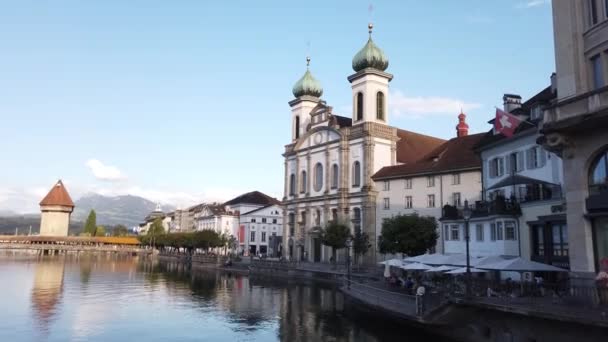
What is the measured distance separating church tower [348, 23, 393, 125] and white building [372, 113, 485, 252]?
396 inches

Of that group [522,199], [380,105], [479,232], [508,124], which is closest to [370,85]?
[380,105]

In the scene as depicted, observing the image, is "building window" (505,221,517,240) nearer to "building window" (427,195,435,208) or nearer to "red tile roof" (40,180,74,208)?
"building window" (427,195,435,208)

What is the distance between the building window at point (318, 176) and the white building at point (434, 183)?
1350 centimetres

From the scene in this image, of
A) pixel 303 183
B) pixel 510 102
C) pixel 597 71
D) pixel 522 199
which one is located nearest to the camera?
pixel 597 71

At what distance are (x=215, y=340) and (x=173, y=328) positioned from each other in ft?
14.5

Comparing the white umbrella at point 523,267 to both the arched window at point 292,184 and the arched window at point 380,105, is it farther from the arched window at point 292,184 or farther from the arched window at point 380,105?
the arched window at point 292,184

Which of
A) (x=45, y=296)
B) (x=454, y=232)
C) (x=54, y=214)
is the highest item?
(x=54, y=214)

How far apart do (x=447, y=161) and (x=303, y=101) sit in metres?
39.2

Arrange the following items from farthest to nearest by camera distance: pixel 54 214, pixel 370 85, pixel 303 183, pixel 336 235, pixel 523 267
→ pixel 54 214 → pixel 303 183 → pixel 370 85 → pixel 336 235 → pixel 523 267

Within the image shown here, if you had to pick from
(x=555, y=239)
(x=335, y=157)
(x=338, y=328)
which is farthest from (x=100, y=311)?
(x=335, y=157)

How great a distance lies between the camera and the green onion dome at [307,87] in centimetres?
9606

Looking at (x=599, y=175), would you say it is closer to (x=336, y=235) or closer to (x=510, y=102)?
(x=510, y=102)

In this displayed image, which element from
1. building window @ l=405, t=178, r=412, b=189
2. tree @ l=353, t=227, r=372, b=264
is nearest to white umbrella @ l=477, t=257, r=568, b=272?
building window @ l=405, t=178, r=412, b=189

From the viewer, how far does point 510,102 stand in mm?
41688
